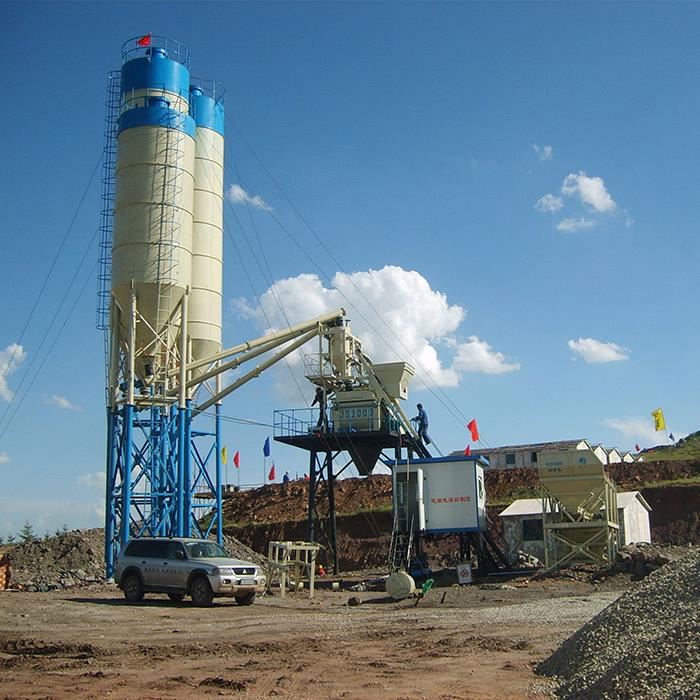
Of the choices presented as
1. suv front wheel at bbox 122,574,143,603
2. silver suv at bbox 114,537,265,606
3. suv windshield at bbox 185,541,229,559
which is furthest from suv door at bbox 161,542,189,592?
suv front wheel at bbox 122,574,143,603

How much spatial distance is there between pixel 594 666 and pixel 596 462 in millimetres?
23337

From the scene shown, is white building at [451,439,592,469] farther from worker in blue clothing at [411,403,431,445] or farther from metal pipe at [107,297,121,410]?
metal pipe at [107,297,121,410]

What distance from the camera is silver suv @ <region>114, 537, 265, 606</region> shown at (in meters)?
23.3

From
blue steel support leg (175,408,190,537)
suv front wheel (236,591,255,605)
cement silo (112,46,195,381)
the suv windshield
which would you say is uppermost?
cement silo (112,46,195,381)

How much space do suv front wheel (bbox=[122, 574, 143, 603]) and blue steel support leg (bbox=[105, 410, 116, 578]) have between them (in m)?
8.71

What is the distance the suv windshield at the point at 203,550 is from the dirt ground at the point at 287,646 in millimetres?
1315

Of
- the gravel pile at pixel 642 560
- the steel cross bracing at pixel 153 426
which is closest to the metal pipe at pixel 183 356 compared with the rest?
the steel cross bracing at pixel 153 426

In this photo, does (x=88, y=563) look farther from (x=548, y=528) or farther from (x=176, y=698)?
(x=176, y=698)

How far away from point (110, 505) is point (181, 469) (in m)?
2.93

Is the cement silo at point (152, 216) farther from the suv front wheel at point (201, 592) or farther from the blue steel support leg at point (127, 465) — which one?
the suv front wheel at point (201, 592)

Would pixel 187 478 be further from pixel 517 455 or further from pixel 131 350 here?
pixel 517 455

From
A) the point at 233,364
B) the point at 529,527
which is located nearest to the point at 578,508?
the point at 529,527

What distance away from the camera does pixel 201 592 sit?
23344 mm

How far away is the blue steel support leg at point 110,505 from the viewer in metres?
33.3
